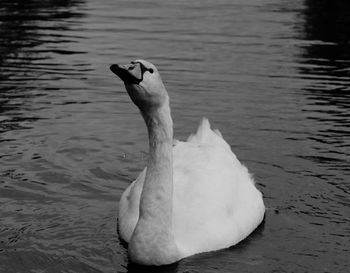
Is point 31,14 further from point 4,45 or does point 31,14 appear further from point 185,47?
point 185,47

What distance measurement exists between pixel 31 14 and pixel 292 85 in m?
11.3

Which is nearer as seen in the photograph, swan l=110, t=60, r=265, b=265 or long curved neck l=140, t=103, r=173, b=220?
swan l=110, t=60, r=265, b=265

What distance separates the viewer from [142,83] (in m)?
8.29

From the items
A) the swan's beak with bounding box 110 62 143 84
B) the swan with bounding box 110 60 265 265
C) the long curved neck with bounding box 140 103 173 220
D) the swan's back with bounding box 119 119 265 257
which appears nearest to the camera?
the swan's beak with bounding box 110 62 143 84

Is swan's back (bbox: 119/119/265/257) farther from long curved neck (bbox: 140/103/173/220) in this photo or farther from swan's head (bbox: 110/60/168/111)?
swan's head (bbox: 110/60/168/111)

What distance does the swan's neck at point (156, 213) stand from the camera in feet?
30.0

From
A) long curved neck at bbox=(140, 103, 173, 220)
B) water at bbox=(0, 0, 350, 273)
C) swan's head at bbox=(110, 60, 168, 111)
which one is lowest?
water at bbox=(0, 0, 350, 273)

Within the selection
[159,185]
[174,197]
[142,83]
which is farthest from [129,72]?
[174,197]

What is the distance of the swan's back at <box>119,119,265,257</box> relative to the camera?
9648mm

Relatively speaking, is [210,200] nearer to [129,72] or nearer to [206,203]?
[206,203]

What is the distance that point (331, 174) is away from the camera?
12.3 meters

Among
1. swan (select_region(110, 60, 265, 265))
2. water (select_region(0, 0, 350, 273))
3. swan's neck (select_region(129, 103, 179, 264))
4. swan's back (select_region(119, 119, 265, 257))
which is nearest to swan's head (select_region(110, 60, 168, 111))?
swan (select_region(110, 60, 265, 265))

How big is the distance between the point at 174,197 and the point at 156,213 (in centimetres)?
86

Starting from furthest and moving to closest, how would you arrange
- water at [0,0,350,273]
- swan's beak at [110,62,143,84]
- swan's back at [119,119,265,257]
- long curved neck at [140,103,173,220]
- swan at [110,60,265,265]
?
water at [0,0,350,273], swan's back at [119,119,265,257], long curved neck at [140,103,173,220], swan at [110,60,265,265], swan's beak at [110,62,143,84]
